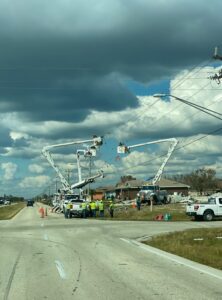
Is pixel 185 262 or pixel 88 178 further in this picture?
pixel 88 178

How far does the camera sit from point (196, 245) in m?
20.0

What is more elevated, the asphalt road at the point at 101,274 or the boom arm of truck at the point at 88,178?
the boom arm of truck at the point at 88,178

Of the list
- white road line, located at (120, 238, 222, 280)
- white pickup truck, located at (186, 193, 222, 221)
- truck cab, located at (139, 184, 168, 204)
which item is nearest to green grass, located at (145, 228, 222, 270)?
white road line, located at (120, 238, 222, 280)

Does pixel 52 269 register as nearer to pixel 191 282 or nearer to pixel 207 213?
pixel 191 282

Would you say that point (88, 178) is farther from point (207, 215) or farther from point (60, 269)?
point (60, 269)

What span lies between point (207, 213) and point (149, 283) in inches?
1145

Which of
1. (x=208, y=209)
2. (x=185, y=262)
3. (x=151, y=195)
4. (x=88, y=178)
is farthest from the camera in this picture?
(x=88, y=178)

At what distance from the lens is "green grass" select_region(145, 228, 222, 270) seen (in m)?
16.1

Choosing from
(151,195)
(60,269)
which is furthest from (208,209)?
(151,195)

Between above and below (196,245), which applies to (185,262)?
below

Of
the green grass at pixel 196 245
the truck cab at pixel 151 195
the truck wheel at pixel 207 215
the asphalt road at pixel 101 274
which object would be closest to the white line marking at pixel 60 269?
the asphalt road at pixel 101 274

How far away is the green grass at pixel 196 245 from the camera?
16141 millimetres

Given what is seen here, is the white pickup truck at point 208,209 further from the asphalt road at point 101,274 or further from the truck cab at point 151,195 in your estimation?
the truck cab at point 151,195

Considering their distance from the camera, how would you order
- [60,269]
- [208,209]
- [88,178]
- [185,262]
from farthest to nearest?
1. [88,178]
2. [208,209]
3. [185,262]
4. [60,269]
